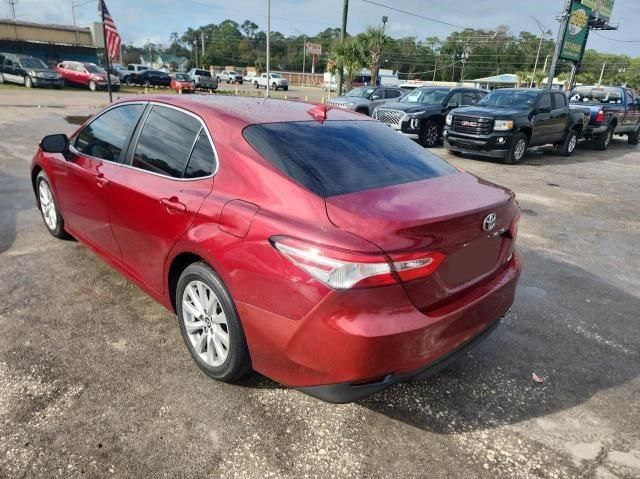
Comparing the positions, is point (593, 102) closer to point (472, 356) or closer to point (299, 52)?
point (472, 356)

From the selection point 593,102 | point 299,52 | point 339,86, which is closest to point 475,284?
point 593,102

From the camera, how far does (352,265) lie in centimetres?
202

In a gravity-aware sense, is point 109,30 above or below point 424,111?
above

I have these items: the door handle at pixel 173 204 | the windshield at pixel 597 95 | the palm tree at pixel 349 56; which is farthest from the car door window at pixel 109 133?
the palm tree at pixel 349 56

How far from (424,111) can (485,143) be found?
9.13 ft

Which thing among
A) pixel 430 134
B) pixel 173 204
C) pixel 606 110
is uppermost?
pixel 606 110

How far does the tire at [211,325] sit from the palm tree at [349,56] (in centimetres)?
2907

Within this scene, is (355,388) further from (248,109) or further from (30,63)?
(30,63)

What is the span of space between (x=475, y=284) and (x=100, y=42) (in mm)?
60230

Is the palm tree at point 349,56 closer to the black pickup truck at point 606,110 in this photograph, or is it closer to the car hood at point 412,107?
the black pickup truck at point 606,110

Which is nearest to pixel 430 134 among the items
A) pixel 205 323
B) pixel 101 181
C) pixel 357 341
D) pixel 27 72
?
pixel 101 181

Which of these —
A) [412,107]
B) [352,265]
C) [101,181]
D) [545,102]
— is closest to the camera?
[352,265]

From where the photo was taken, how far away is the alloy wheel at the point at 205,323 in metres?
2.67

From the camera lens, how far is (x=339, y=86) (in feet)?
94.8
